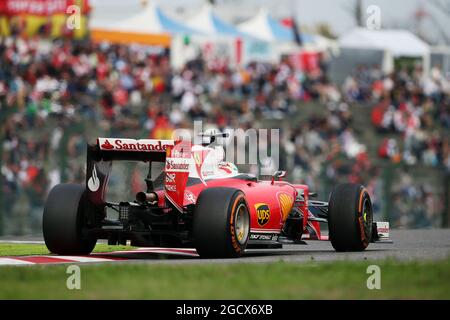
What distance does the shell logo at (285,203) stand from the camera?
12.6m

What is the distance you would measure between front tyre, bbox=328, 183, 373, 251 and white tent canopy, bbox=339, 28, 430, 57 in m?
23.7

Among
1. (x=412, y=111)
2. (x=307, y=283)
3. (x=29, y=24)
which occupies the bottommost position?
(x=307, y=283)

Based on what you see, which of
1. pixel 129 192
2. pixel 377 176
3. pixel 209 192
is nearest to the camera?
pixel 209 192

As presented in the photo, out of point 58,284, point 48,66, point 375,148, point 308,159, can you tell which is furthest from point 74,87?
point 58,284

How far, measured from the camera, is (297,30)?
135 ft

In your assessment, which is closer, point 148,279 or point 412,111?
point 148,279

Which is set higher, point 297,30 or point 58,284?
point 297,30

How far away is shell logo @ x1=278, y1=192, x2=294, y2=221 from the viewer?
1262 centimetres

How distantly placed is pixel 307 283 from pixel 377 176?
1455cm

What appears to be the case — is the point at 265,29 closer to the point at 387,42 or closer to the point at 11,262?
the point at 387,42

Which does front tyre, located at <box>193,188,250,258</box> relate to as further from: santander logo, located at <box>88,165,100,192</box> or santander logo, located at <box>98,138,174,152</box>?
santander logo, located at <box>88,165,100,192</box>

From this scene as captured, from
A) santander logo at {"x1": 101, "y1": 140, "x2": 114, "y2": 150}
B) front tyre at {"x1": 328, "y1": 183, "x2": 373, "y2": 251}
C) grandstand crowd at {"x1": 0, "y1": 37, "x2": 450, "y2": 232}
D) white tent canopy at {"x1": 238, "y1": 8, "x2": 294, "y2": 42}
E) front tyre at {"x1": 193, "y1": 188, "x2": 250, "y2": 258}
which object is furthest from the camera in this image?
white tent canopy at {"x1": 238, "y1": 8, "x2": 294, "y2": 42}

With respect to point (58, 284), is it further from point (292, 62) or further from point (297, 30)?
point (297, 30)

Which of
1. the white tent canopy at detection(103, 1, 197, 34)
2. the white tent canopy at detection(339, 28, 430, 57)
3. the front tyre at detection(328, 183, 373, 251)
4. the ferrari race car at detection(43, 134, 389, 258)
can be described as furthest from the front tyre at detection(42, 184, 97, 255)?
the white tent canopy at detection(339, 28, 430, 57)
